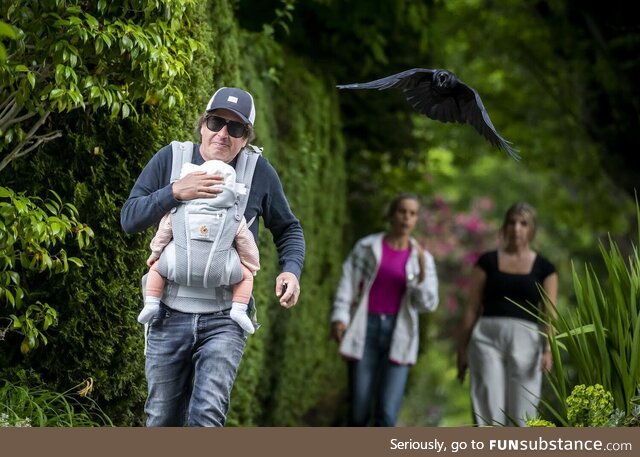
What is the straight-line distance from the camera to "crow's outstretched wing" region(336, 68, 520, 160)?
5930mm

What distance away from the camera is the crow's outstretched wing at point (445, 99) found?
5.93 meters

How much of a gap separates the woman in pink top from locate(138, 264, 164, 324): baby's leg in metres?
4.37

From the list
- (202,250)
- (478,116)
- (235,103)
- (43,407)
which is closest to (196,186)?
(202,250)

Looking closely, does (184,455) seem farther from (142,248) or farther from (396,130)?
(396,130)

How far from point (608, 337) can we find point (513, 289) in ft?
9.14

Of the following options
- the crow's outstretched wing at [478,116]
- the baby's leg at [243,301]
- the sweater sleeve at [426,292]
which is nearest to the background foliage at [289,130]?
the baby's leg at [243,301]

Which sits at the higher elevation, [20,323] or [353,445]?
[20,323]

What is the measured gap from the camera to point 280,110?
371 inches

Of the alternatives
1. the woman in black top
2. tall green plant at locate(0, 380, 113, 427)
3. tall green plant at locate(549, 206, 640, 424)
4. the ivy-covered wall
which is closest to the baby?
tall green plant at locate(0, 380, 113, 427)

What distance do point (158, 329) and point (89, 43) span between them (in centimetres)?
133

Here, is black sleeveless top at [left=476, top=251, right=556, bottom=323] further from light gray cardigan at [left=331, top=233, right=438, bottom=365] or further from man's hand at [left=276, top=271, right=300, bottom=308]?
man's hand at [left=276, top=271, right=300, bottom=308]

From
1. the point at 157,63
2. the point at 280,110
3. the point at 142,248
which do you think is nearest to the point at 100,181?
the point at 142,248

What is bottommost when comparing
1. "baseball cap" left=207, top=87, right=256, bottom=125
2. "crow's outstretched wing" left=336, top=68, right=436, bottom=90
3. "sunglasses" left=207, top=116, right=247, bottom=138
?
"sunglasses" left=207, top=116, right=247, bottom=138

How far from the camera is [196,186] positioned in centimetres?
479
